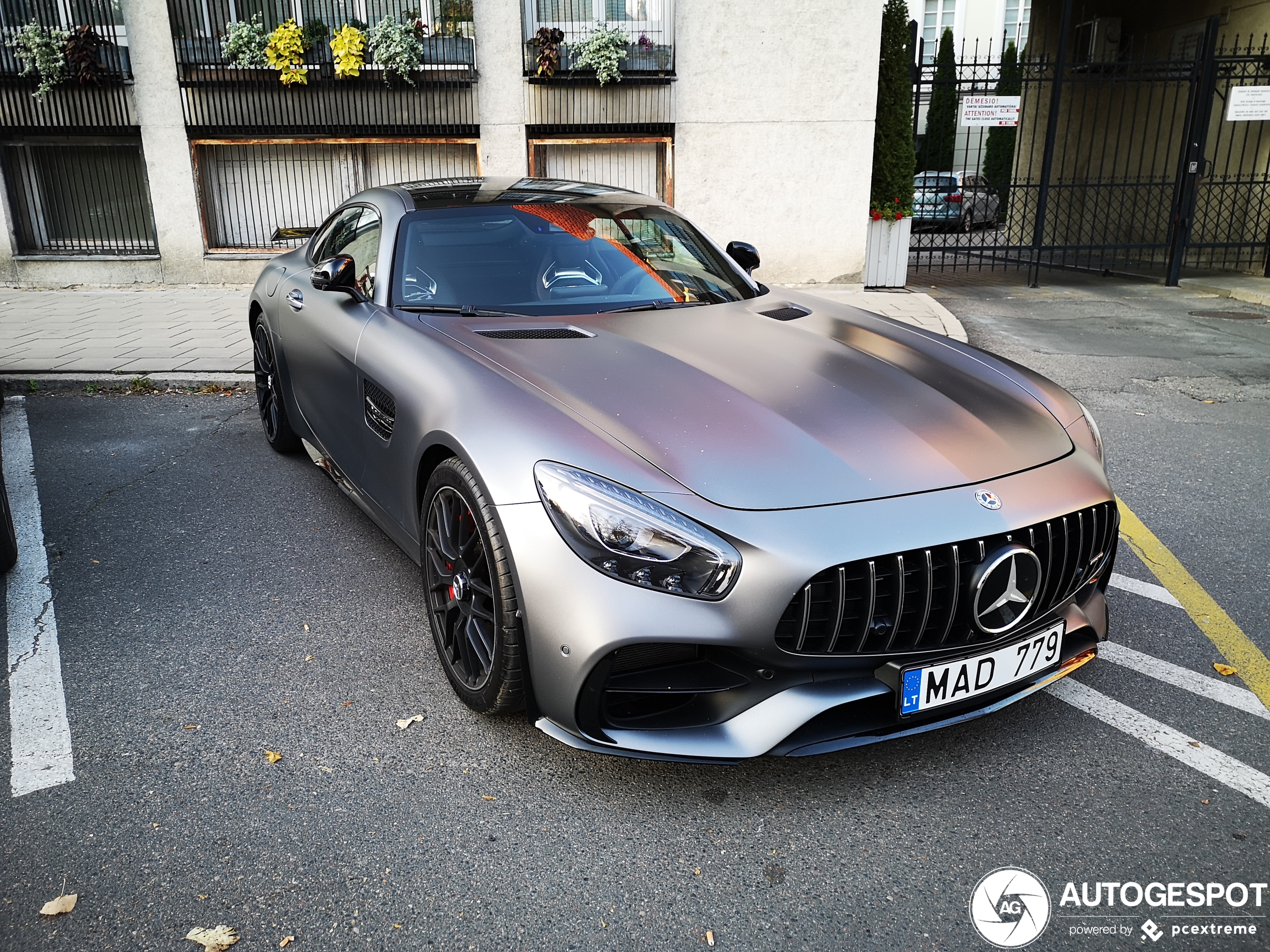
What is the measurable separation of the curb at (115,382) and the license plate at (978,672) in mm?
5747

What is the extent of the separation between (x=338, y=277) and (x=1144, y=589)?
3375 mm

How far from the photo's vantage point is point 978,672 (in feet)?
7.66

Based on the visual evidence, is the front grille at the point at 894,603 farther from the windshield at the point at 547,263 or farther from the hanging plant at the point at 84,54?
the hanging plant at the point at 84,54

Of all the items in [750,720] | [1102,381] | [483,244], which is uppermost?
[483,244]

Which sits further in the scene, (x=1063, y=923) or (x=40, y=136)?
(x=40, y=136)

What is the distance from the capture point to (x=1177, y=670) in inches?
119

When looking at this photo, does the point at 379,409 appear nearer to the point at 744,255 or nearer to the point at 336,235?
the point at 336,235

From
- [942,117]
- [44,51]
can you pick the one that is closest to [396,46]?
[44,51]

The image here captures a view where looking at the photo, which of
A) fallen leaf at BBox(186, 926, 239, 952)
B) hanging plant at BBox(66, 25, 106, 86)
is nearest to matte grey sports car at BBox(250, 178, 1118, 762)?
fallen leaf at BBox(186, 926, 239, 952)

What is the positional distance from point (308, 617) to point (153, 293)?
9035mm

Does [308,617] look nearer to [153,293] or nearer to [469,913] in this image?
[469,913]

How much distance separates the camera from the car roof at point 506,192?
4.00m

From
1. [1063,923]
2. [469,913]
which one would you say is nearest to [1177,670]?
[1063,923]

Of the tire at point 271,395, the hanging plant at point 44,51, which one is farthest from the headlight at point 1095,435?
the hanging plant at point 44,51
